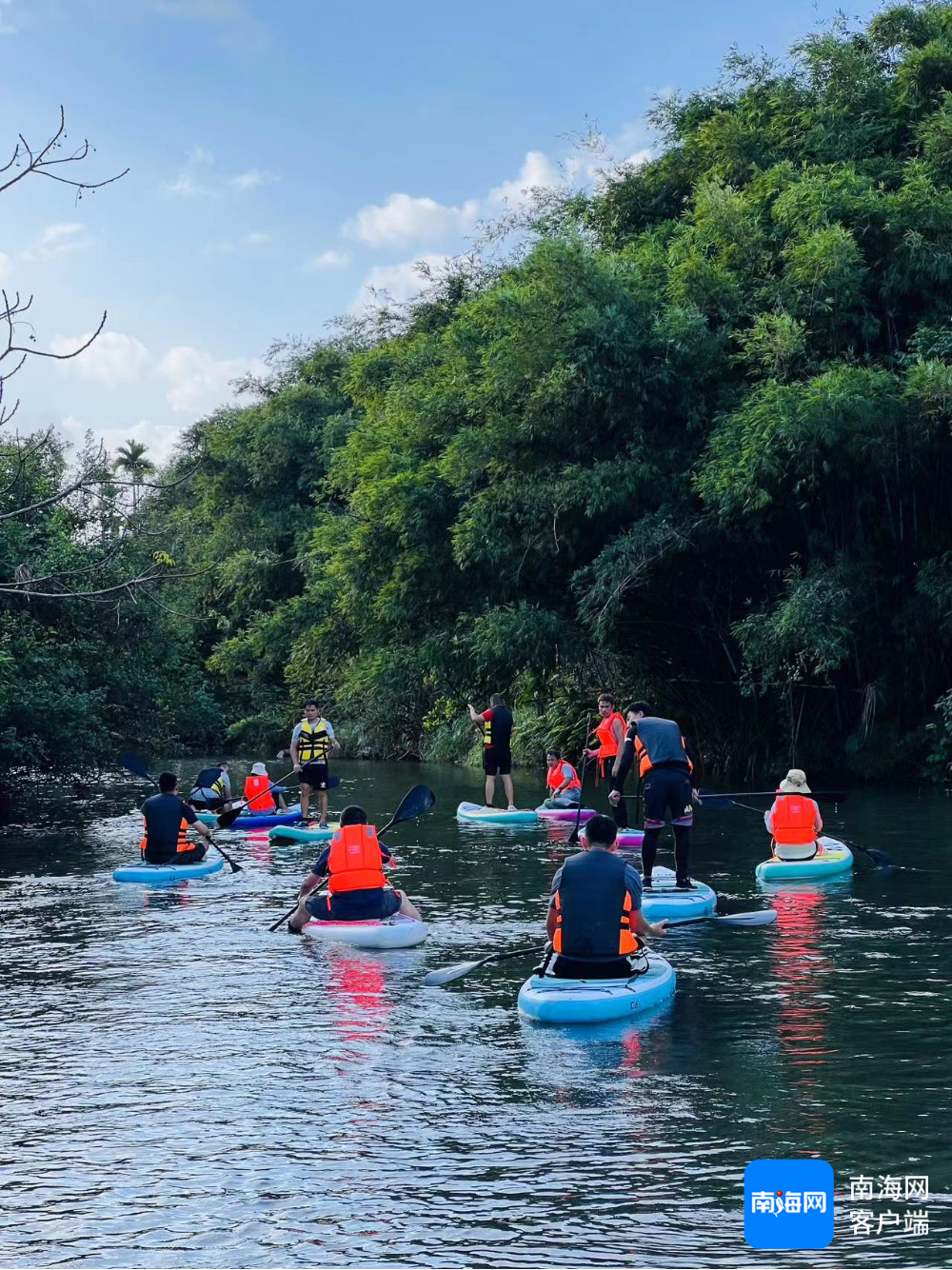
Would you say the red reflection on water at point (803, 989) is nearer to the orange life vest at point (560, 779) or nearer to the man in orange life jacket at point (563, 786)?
the man in orange life jacket at point (563, 786)

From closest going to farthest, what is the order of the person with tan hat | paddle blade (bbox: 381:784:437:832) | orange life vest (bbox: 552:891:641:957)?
orange life vest (bbox: 552:891:641:957) < paddle blade (bbox: 381:784:437:832) < the person with tan hat

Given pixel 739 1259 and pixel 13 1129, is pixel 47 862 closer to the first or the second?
pixel 13 1129

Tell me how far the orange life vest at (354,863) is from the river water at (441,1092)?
1.83 feet

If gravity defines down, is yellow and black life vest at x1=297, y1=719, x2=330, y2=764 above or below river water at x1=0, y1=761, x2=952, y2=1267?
above

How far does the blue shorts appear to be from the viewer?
12.5m

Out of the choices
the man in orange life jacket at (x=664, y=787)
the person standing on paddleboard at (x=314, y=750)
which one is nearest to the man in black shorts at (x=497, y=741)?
the person standing on paddleboard at (x=314, y=750)

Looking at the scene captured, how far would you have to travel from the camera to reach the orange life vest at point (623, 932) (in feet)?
32.3

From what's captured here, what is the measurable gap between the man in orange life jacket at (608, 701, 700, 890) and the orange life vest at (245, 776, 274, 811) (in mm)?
9698

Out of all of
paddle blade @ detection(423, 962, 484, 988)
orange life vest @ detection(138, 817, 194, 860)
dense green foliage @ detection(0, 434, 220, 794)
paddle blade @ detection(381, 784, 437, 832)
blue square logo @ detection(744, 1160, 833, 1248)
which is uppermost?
dense green foliage @ detection(0, 434, 220, 794)

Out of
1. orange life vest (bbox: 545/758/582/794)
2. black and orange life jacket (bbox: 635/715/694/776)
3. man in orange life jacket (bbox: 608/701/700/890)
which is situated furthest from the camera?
orange life vest (bbox: 545/758/582/794)

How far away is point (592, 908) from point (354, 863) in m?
3.36

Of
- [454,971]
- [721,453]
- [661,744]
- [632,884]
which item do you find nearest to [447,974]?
[454,971]

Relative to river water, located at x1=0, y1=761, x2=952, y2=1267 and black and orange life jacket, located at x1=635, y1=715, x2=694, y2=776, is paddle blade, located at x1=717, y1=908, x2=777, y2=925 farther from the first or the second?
black and orange life jacket, located at x1=635, y1=715, x2=694, y2=776

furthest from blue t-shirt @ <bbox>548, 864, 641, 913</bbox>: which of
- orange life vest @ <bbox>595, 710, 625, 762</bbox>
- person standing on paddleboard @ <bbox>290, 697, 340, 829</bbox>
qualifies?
person standing on paddleboard @ <bbox>290, 697, 340, 829</bbox>
